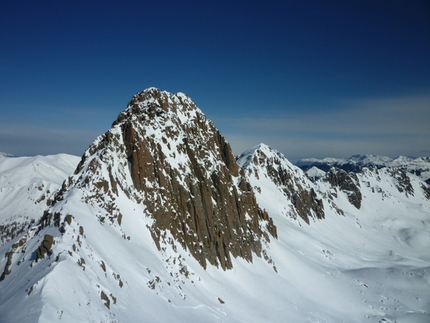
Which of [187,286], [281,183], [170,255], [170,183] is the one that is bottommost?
[187,286]

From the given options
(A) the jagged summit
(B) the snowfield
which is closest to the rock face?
(B) the snowfield

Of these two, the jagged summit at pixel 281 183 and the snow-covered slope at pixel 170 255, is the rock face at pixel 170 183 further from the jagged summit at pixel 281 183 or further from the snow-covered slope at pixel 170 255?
the jagged summit at pixel 281 183

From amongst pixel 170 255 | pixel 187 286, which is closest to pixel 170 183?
pixel 170 255

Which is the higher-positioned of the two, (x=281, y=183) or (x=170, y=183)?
(x=281, y=183)

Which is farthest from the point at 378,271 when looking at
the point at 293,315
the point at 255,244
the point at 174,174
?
the point at 174,174

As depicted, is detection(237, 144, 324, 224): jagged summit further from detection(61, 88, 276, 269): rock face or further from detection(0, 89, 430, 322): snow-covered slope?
detection(61, 88, 276, 269): rock face

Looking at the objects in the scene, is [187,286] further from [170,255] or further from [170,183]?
[170,183]

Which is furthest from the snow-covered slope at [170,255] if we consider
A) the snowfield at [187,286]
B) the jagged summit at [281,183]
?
the jagged summit at [281,183]

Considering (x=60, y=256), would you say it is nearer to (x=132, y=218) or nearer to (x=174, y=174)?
(x=132, y=218)
